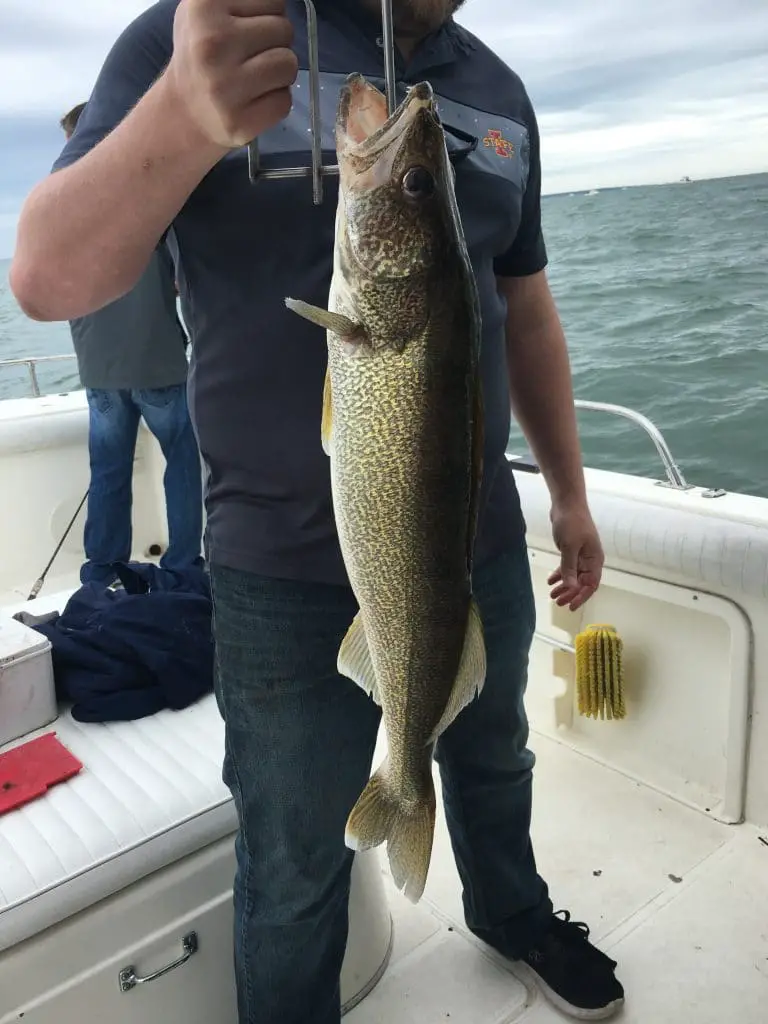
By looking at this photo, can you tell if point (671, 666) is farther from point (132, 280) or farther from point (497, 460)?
point (132, 280)

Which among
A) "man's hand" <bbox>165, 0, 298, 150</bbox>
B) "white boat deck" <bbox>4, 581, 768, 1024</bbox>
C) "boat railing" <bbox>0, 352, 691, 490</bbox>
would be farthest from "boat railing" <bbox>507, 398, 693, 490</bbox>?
"man's hand" <bbox>165, 0, 298, 150</bbox>

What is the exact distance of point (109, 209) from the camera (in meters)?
1.08

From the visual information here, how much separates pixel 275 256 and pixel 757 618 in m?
1.76

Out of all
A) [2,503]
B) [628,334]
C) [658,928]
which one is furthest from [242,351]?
[628,334]

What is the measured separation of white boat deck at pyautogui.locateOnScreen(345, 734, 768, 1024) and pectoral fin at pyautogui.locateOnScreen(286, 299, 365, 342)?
1625 millimetres

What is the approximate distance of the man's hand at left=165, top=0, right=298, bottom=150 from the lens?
872 millimetres

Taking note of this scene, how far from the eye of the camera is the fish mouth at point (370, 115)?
931 mm

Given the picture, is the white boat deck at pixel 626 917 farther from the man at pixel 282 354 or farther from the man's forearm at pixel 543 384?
the man's forearm at pixel 543 384

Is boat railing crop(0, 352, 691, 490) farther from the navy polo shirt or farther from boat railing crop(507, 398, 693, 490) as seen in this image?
the navy polo shirt

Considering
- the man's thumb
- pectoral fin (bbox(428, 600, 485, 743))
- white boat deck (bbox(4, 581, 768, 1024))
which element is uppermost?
pectoral fin (bbox(428, 600, 485, 743))

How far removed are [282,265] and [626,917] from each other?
74.4 inches

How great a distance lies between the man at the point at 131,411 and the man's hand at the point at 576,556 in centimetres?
205

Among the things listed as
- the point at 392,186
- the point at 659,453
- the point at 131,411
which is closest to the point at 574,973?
the point at 659,453

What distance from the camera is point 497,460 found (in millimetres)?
1583
